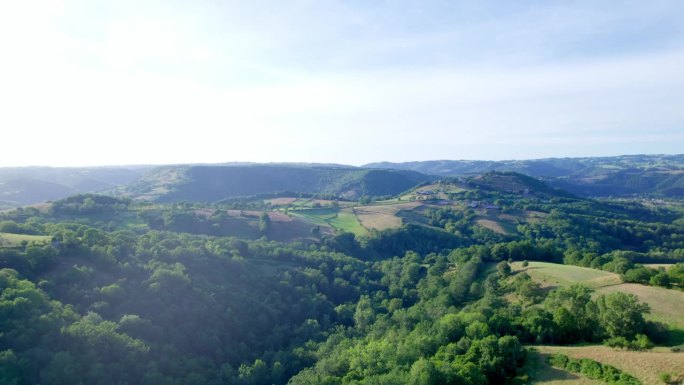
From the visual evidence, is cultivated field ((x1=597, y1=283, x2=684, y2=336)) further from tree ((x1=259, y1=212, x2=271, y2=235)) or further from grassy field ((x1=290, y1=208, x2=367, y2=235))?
tree ((x1=259, y1=212, x2=271, y2=235))

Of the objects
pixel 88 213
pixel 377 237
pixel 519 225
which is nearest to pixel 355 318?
pixel 377 237

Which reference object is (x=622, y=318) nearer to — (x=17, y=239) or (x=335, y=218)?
(x=17, y=239)

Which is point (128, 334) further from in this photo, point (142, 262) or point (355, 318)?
point (355, 318)

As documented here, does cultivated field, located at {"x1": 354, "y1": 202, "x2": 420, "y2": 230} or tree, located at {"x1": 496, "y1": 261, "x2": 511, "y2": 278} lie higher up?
tree, located at {"x1": 496, "y1": 261, "x2": 511, "y2": 278}

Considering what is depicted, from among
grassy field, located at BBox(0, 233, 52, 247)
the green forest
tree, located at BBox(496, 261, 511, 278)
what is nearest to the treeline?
the green forest

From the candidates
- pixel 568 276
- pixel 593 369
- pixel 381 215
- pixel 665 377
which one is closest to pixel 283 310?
pixel 568 276

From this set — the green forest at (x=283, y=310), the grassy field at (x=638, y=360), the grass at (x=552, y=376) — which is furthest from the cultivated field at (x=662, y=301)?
the grass at (x=552, y=376)
